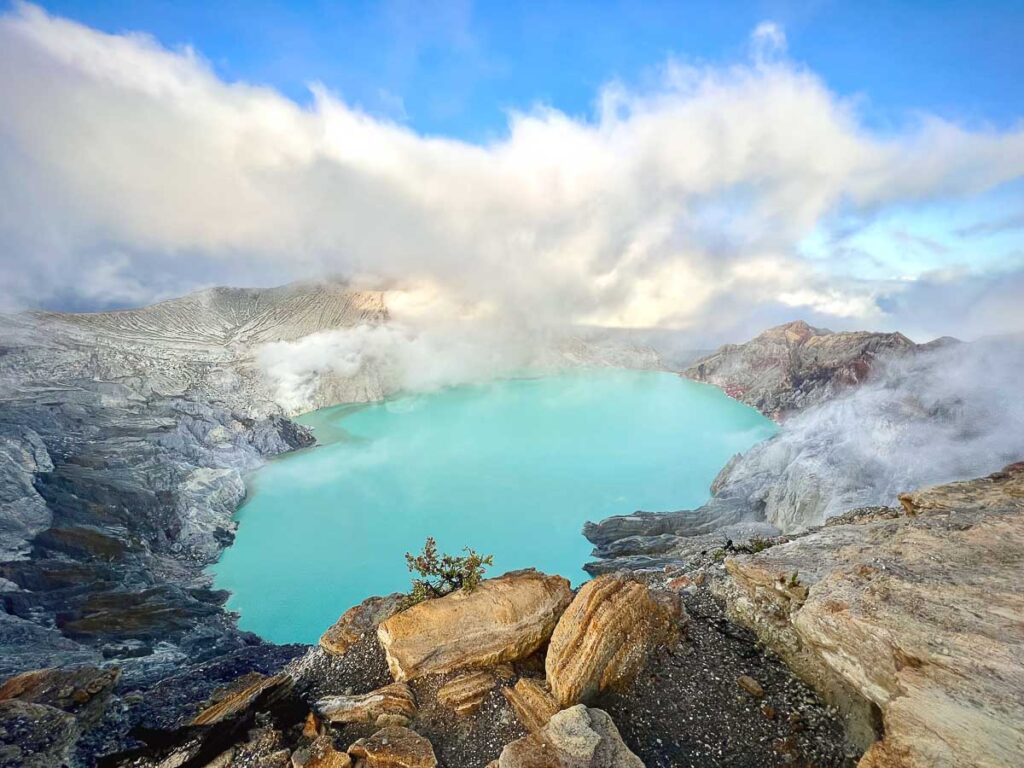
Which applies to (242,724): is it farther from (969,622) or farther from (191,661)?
(191,661)

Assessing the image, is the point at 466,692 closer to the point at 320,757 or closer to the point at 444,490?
the point at 320,757

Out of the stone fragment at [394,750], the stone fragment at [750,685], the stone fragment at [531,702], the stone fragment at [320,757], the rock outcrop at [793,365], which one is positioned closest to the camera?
the stone fragment at [394,750]

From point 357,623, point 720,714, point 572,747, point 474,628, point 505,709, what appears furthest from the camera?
point 357,623

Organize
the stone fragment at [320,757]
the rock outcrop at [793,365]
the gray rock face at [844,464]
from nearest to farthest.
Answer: the stone fragment at [320,757], the gray rock face at [844,464], the rock outcrop at [793,365]

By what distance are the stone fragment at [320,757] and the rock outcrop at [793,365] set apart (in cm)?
11506

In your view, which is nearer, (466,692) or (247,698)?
(466,692)

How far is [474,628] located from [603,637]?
323cm

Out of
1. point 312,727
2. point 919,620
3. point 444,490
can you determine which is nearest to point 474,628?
point 312,727

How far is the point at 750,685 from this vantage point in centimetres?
1023

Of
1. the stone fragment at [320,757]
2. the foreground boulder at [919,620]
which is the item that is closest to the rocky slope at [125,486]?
Result: the stone fragment at [320,757]

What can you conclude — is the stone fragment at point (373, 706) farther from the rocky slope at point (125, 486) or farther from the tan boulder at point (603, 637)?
the rocky slope at point (125, 486)

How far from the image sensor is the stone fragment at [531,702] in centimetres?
959

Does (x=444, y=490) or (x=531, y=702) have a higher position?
(x=444, y=490)

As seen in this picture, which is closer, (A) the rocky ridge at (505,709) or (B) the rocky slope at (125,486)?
(A) the rocky ridge at (505,709)
